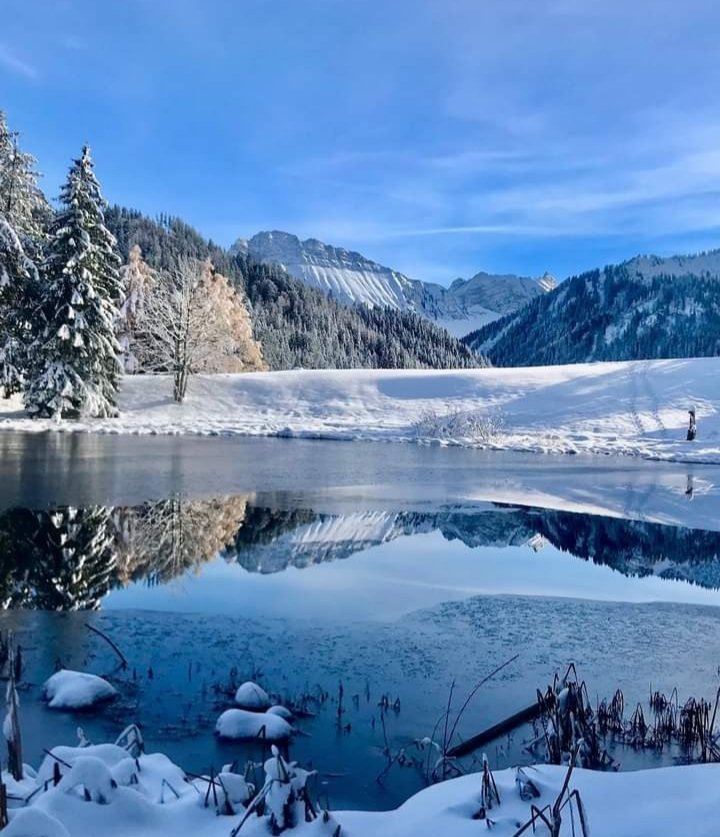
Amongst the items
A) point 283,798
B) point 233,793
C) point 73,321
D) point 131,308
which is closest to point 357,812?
point 283,798

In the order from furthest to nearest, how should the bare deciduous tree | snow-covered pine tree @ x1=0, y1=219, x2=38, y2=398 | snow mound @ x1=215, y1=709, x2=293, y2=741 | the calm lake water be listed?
the bare deciduous tree
snow-covered pine tree @ x1=0, y1=219, x2=38, y2=398
the calm lake water
snow mound @ x1=215, y1=709, x2=293, y2=741

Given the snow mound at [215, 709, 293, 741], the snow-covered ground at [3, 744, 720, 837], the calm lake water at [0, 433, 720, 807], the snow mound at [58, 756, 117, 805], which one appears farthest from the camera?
the calm lake water at [0, 433, 720, 807]

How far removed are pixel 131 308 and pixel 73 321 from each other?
16.4 m

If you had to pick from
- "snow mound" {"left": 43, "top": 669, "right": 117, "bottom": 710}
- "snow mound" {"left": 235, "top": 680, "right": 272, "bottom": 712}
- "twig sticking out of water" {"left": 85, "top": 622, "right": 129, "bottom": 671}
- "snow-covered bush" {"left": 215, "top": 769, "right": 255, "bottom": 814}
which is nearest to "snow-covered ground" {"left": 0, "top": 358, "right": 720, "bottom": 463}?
"twig sticking out of water" {"left": 85, "top": 622, "right": 129, "bottom": 671}

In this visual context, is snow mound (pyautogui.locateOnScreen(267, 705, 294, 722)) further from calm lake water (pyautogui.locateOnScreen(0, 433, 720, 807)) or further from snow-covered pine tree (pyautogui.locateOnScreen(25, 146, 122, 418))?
snow-covered pine tree (pyautogui.locateOnScreen(25, 146, 122, 418))

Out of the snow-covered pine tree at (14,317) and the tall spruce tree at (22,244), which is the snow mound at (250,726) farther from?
the tall spruce tree at (22,244)

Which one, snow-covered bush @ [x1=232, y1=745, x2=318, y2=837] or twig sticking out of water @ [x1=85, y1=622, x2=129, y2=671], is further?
twig sticking out of water @ [x1=85, y1=622, x2=129, y2=671]

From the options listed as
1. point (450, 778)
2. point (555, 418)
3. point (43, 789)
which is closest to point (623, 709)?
point (450, 778)

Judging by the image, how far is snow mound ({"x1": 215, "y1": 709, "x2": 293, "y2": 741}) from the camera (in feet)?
16.3

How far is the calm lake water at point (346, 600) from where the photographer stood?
5383mm

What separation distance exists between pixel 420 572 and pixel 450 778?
5.40m

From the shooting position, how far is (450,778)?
459 centimetres

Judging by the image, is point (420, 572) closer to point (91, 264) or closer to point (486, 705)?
point (486, 705)

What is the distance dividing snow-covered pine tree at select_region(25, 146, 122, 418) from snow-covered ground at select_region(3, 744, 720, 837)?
28.0 metres
